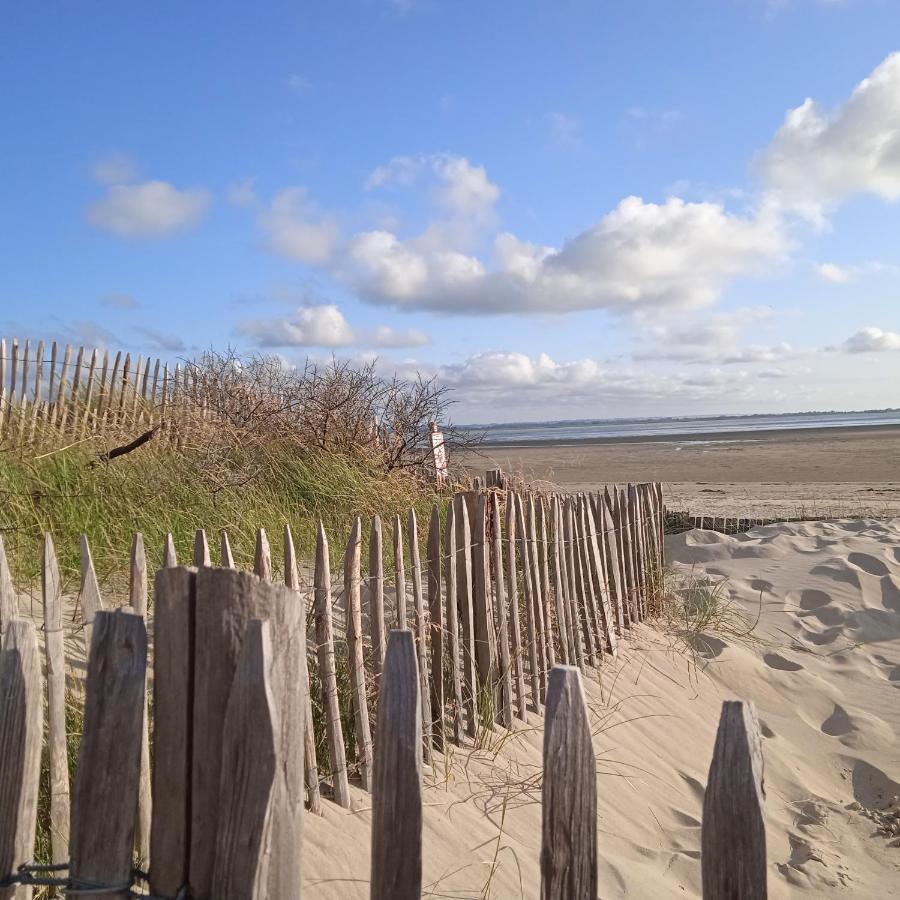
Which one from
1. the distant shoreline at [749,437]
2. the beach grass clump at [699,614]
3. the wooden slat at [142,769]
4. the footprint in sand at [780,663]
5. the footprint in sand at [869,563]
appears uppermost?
the distant shoreline at [749,437]

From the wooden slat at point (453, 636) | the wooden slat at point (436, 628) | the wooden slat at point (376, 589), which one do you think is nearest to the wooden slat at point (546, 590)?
the wooden slat at point (453, 636)

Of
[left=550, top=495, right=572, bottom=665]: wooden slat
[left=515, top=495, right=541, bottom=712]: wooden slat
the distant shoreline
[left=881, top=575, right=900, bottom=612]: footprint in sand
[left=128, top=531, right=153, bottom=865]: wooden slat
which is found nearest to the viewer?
[left=128, top=531, right=153, bottom=865]: wooden slat

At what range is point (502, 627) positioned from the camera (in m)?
4.07

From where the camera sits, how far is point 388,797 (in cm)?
148

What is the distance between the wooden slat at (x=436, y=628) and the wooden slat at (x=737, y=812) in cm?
220

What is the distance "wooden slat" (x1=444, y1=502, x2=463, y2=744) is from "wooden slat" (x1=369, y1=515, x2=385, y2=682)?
1.38 feet

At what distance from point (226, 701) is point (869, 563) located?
7779mm

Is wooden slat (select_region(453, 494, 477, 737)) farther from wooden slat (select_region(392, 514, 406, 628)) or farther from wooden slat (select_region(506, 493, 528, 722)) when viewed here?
wooden slat (select_region(392, 514, 406, 628))

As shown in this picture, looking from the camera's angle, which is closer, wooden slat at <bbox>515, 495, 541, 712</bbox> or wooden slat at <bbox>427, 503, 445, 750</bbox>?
wooden slat at <bbox>427, 503, 445, 750</bbox>

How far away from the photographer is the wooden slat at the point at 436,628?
360cm

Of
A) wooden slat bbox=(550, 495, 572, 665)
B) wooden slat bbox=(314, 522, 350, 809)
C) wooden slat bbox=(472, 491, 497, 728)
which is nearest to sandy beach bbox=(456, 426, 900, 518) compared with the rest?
wooden slat bbox=(550, 495, 572, 665)

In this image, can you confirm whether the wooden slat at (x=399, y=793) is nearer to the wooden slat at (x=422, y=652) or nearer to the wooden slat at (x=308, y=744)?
the wooden slat at (x=308, y=744)

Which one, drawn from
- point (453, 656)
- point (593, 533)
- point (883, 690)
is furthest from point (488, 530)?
point (883, 690)

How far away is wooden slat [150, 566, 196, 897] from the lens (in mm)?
1518
